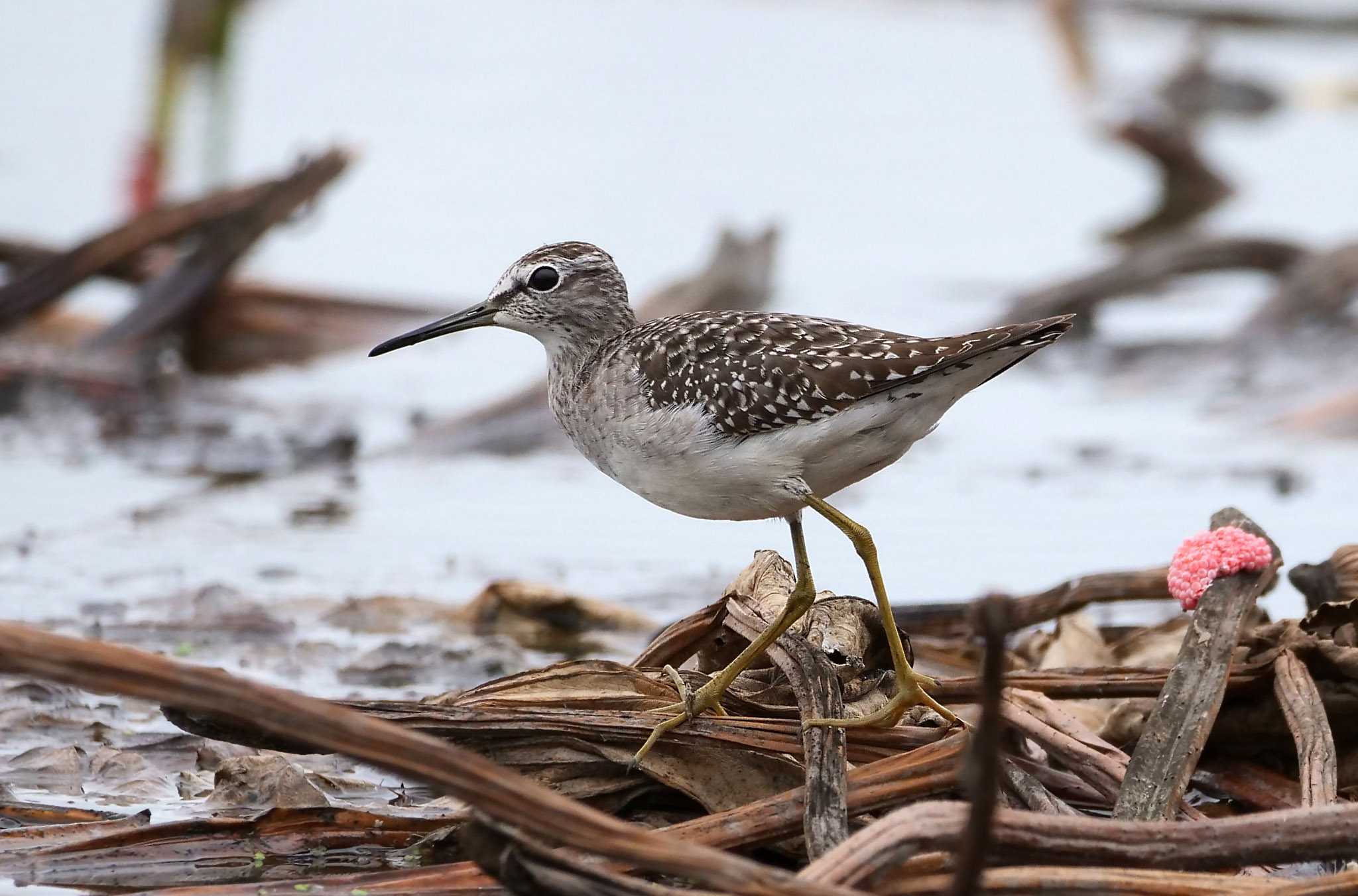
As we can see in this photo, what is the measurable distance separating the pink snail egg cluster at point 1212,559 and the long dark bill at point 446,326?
7.61 ft

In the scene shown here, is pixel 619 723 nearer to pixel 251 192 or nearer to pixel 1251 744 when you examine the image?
pixel 1251 744

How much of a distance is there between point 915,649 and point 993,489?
318 centimetres

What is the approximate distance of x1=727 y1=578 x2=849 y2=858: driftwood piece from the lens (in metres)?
Answer: 4.13

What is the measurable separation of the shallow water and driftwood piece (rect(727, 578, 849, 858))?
7.12 ft

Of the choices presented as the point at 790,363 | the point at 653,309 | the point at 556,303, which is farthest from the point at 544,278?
the point at 653,309

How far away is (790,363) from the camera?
518 centimetres

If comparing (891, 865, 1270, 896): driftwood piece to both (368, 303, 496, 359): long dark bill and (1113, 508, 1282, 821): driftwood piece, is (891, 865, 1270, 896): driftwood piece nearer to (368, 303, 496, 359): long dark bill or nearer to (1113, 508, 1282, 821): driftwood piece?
(1113, 508, 1282, 821): driftwood piece

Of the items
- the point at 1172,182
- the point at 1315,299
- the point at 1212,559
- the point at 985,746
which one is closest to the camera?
the point at 985,746

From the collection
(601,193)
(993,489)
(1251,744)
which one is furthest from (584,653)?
(601,193)

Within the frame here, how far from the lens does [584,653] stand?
21.9 ft

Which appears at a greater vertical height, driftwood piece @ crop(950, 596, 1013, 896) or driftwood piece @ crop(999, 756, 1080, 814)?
driftwood piece @ crop(950, 596, 1013, 896)

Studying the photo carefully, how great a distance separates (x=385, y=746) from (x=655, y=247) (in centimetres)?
1007

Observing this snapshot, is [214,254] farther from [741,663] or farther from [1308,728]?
A: [1308,728]

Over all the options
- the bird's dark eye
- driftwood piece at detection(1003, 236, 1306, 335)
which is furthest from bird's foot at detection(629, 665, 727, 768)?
driftwood piece at detection(1003, 236, 1306, 335)
